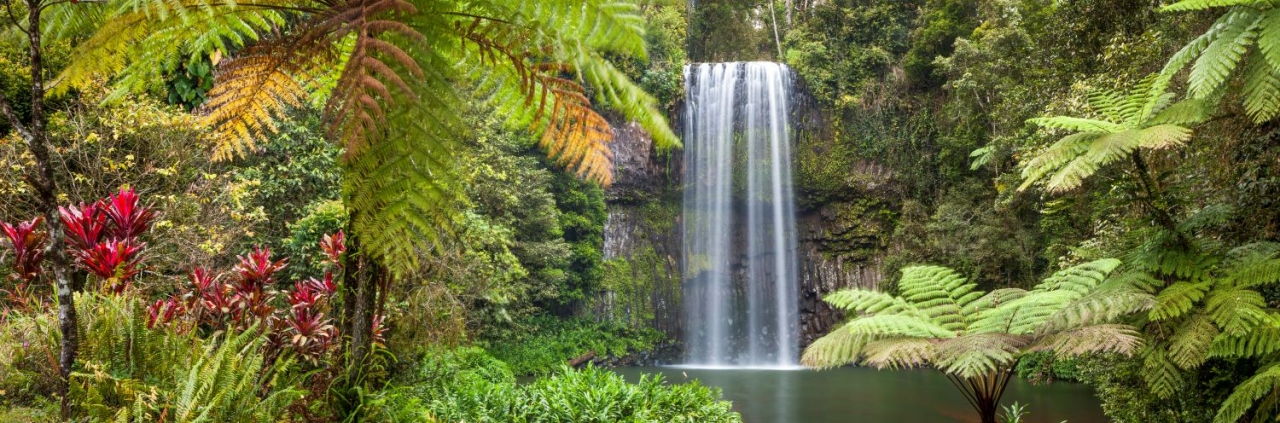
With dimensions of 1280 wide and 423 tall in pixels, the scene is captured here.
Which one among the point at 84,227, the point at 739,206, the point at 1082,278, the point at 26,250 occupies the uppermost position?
the point at 739,206

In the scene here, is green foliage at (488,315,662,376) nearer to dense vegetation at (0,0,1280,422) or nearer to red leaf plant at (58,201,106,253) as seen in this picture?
dense vegetation at (0,0,1280,422)

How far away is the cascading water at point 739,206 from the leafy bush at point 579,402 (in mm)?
13986

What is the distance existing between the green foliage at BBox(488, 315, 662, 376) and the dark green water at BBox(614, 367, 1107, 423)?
7.38 ft

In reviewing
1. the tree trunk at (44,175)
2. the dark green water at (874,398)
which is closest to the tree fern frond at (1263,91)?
the tree trunk at (44,175)

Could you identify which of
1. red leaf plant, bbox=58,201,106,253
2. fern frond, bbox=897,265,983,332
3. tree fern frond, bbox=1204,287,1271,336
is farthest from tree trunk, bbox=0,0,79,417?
tree fern frond, bbox=1204,287,1271,336

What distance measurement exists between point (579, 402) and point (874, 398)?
8.53 metres

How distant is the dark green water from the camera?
9.57m

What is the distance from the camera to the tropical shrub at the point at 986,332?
9.73 ft

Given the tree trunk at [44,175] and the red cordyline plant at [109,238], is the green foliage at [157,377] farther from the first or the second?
the red cordyline plant at [109,238]

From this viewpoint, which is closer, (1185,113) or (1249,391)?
(1249,391)

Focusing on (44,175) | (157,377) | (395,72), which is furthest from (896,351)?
(44,175)

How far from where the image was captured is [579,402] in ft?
12.3

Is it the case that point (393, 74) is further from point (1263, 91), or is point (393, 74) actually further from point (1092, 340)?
point (1263, 91)

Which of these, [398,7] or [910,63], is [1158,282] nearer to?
[398,7]
